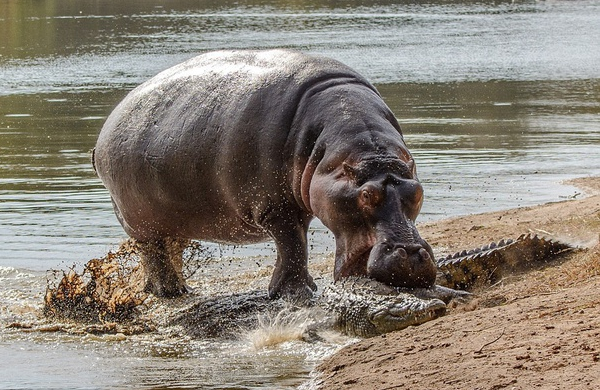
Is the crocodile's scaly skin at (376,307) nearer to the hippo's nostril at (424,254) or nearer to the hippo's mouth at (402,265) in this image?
the hippo's mouth at (402,265)

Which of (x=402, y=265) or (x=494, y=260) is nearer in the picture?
(x=402, y=265)

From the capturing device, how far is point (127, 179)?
26.3 ft

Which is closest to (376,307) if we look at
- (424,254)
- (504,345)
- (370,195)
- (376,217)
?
(424,254)

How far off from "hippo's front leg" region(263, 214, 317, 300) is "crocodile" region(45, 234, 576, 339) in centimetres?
10

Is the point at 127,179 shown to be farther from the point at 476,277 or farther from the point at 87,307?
the point at 476,277

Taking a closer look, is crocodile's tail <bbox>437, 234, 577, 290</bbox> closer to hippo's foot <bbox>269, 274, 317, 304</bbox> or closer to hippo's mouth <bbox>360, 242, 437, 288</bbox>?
hippo's foot <bbox>269, 274, 317, 304</bbox>

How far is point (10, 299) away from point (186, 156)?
1.95 metres

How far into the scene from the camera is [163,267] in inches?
340

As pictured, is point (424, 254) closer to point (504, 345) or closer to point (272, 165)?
point (504, 345)

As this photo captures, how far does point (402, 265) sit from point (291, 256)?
52.9 inches

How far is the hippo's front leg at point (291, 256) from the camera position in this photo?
701cm

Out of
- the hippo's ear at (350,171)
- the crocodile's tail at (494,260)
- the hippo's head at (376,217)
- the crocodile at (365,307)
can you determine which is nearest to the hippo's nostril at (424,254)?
the hippo's head at (376,217)

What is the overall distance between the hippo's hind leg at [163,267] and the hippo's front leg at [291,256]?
169 centimetres

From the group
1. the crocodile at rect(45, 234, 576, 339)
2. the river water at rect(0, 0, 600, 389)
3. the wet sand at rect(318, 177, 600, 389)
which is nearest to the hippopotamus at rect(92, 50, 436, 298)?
the crocodile at rect(45, 234, 576, 339)
